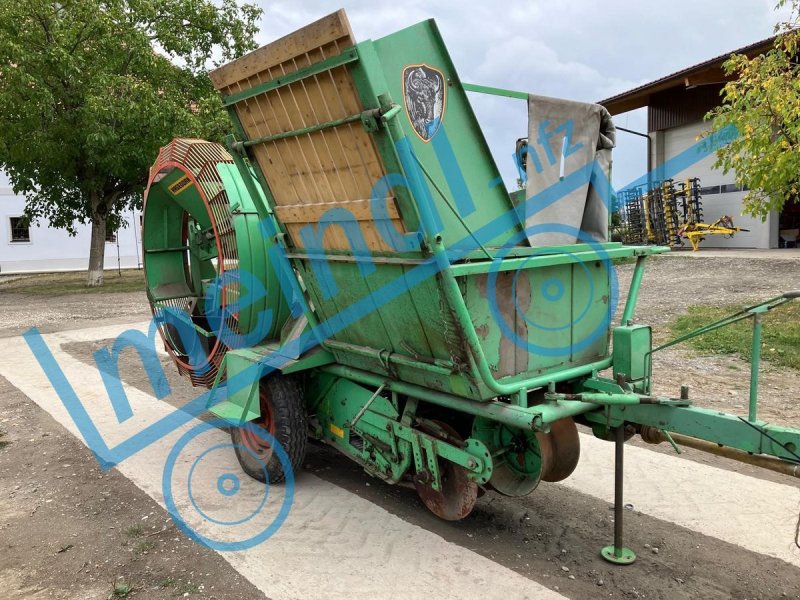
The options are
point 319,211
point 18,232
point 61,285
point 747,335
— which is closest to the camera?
point 319,211

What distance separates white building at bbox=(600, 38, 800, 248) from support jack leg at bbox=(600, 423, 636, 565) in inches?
661

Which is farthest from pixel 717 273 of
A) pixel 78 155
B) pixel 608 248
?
pixel 78 155

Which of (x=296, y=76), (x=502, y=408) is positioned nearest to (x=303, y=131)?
(x=296, y=76)

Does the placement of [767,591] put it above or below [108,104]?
below

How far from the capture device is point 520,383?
3139 millimetres

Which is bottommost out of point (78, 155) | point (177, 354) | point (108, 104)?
point (177, 354)

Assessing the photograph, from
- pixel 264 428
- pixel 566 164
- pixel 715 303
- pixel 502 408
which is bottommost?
pixel 715 303

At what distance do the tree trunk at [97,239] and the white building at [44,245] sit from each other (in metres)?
6.90

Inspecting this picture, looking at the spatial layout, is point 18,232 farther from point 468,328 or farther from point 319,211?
point 468,328

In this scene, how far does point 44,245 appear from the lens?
88.7 feet

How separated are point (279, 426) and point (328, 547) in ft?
3.05

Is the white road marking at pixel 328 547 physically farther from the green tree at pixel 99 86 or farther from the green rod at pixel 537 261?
the green tree at pixel 99 86

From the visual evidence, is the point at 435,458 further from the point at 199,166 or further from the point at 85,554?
the point at 199,166

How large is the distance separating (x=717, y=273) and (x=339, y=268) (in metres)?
12.4
